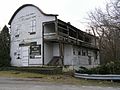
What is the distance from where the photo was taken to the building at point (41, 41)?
102ft

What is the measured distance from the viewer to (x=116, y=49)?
4431 centimetres

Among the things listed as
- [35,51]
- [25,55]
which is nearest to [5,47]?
[25,55]

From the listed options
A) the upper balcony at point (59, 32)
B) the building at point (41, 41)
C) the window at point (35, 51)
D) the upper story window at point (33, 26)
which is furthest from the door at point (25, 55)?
the upper balcony at point (59, 32)

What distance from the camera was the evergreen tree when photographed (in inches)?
1398

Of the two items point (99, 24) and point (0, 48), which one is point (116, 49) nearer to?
point (99, 24)

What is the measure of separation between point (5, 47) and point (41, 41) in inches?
331

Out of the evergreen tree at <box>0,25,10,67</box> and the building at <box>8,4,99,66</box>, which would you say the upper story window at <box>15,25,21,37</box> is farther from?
the evergreen tree at <box>0,25,10,67</box>

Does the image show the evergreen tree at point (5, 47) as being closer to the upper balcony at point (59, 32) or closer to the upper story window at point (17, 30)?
the upper story window at point (17, 30)

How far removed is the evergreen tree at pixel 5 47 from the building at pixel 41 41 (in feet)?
2.78

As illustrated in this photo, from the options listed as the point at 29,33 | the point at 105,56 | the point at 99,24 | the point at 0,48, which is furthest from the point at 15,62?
the point at 105,56

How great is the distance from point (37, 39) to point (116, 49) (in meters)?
18.7

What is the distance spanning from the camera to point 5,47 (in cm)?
3703

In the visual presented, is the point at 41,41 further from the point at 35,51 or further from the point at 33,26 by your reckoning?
the point at 33,26

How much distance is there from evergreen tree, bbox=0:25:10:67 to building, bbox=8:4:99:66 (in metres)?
0.85
